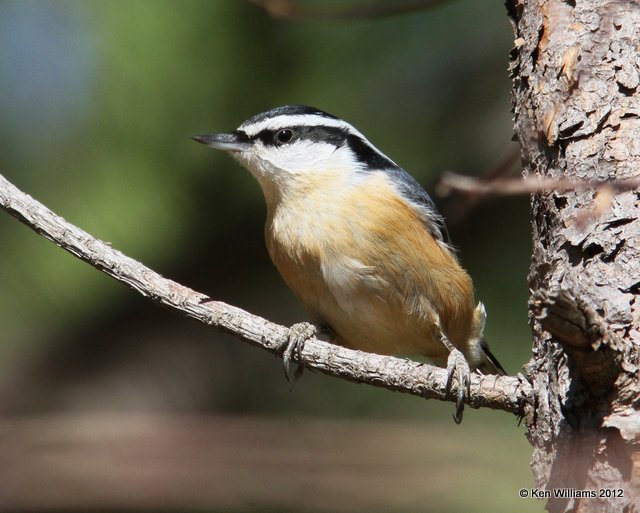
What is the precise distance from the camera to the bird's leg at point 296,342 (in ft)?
6.83

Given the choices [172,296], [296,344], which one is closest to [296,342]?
[296,344]

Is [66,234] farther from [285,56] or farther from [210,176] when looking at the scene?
[285,56]

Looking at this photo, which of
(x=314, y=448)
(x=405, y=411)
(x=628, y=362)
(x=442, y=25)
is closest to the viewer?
(x=314, y=448)

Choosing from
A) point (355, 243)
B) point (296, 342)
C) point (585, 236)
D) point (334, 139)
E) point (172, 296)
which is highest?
point (334, 139)

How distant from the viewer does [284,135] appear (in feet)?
9.08

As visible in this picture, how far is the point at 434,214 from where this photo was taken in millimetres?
2756

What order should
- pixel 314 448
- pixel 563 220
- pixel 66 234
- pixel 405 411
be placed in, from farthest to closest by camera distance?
pixel 405 411 < pixel 66 234 < pixel 563 220 < pixel 314 448

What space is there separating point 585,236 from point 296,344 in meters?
0.82

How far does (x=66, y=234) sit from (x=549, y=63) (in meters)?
1.17

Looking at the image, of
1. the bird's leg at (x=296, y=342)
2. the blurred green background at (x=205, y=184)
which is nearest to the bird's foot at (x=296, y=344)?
the bird's leg at (x=296, y=342)

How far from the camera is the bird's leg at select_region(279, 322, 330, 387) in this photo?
82.0 inches

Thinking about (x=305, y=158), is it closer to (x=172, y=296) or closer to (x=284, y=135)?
(x=284, y=135)

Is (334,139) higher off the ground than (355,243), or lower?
higher

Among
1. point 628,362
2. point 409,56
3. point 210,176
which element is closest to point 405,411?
point 210,176
